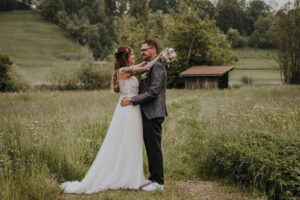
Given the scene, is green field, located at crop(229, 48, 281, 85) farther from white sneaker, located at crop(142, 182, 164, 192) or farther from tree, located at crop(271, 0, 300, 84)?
white sneaker, located at crop(142, 182, 164, 192)

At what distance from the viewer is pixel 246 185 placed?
4918 millimetres

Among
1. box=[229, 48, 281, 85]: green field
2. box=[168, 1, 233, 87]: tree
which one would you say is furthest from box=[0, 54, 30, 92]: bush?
box=[229, 48, 281, 85]: green field

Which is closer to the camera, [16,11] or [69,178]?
[69,178]

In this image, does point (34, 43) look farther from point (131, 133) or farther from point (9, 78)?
point (131, 133)

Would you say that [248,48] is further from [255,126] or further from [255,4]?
[255,126]

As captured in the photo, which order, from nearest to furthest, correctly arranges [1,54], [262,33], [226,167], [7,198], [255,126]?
[7,198] < [226,167] < [255,126] < [1,54] < [262,33]

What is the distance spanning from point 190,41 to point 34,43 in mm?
57886

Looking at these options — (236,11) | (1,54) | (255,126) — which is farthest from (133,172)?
(236,11)

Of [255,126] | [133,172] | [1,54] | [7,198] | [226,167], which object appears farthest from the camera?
[1,54]

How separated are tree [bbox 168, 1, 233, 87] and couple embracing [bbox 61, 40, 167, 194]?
3576 cm

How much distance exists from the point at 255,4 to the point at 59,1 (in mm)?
79238

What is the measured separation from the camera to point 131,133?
472 cm

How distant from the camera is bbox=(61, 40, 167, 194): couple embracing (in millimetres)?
4594

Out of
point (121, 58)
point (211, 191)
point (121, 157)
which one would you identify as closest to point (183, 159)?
point (211, 191)
